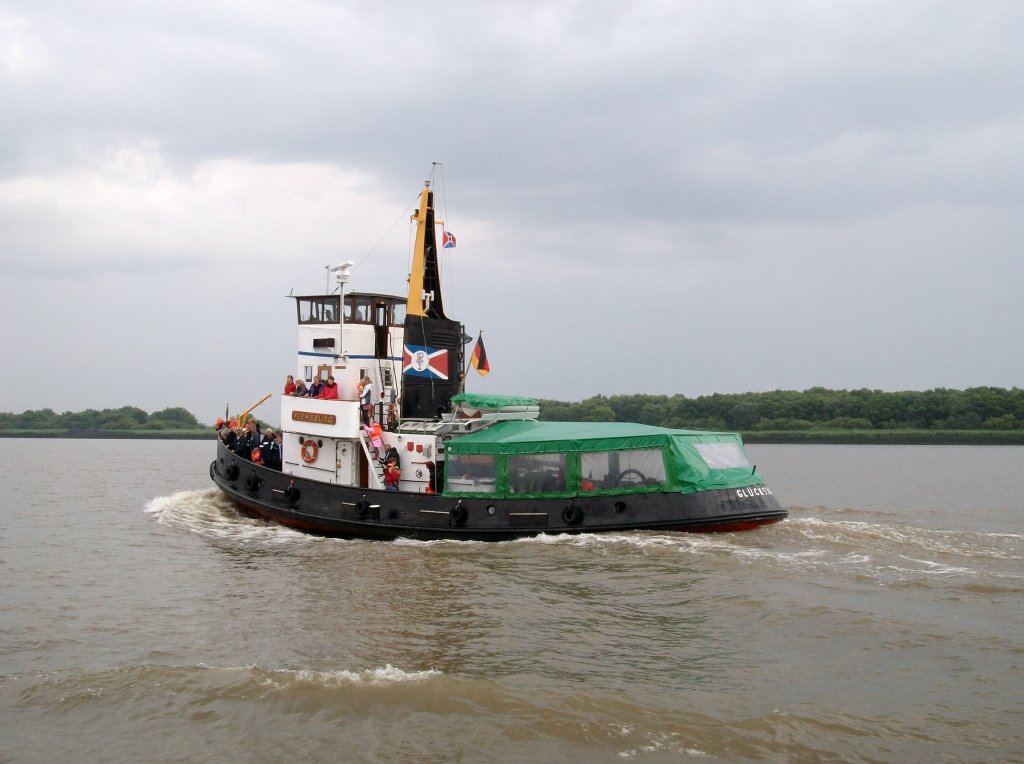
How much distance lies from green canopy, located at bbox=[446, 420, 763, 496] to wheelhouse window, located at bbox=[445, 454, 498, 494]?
0.02 m

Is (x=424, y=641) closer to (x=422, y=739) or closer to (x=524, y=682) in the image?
(x=524, y=682)

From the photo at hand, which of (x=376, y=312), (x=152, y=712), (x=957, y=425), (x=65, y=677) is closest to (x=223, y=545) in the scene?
(x=376, y=312)

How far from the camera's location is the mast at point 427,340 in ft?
63.6

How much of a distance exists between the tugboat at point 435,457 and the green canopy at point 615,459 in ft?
0.08

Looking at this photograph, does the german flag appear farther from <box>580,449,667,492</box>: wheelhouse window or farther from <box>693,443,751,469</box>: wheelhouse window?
<box>693,443,751,469</box>: wheelhouse window

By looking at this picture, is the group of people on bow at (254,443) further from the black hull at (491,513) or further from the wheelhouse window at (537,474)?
the wheelhouse window at (537,474)

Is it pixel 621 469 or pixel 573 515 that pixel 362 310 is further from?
pixel 621 469

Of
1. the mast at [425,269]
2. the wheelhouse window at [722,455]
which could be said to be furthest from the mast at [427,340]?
the wheelhouse window at [722,455]

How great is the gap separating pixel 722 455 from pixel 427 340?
6.96m

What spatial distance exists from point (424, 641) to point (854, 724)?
4.77 meters

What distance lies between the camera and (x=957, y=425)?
222ft

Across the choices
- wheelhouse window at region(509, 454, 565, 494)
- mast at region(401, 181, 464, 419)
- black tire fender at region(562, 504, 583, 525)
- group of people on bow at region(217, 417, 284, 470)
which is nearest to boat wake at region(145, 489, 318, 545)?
group of people on bow at region(217, 417, 284, 470)

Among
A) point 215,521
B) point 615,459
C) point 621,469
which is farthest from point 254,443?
point 621,469

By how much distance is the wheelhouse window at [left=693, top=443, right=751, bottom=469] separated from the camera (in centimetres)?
1630
